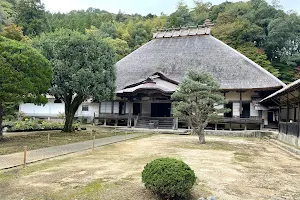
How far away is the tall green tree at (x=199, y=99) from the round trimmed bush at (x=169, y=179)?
970cm

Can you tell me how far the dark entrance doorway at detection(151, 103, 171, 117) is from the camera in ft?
91.9

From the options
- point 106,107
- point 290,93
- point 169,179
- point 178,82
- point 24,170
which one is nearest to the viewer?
point 169,179

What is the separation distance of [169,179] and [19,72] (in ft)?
32.7

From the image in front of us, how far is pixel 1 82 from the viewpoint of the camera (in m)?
12.1

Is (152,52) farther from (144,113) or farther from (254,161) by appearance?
(254,161)

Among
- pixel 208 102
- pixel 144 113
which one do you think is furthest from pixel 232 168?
pixel 144 113

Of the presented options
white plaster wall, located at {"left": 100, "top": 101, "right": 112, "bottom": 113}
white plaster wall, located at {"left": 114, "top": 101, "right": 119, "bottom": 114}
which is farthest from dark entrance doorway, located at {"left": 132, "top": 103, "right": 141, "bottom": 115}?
white plaster wall, located at {"left": 100, "top": 101, "right": 112, "bottom": 113}

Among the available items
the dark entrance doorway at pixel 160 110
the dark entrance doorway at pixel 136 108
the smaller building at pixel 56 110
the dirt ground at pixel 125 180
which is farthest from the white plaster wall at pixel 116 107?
the dirt ground at pixel 125 180

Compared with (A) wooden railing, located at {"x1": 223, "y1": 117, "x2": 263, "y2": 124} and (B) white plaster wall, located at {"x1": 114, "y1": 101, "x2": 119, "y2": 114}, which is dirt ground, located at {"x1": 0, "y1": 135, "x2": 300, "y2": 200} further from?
(B) white plaster wall, located at {"x1": 114, "y1": 101, "x2": 119, "y2": 114}

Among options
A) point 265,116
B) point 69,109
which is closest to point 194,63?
A: point 265,116

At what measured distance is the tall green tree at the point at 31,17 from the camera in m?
48.1

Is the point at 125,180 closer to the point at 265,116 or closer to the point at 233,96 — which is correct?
the point at 233,96

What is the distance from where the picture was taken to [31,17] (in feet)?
165

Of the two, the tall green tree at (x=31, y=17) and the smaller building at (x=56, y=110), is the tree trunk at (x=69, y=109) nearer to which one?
the smaller building at (x=56, y=110)
